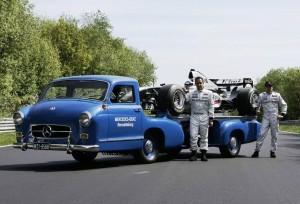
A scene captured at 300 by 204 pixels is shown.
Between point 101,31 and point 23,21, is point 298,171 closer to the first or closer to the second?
point 23,21

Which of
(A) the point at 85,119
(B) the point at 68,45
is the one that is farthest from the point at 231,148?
(B) the point at 68,45

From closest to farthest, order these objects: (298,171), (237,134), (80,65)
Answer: (298,171), (237,134), (80,65)

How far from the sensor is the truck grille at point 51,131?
10.8m

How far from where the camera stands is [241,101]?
15.3 metres

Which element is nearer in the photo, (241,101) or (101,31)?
(241,101)

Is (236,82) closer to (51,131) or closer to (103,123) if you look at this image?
(103,123)

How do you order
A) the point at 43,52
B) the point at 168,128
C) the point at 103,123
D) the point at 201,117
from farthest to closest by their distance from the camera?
the point at 43,52
the point at 201,117
the point at 168,128
the point at 103,123

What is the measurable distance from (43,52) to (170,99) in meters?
51.5

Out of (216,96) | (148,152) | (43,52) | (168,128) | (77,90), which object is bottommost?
(148,152)

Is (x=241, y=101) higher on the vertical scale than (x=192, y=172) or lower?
higher

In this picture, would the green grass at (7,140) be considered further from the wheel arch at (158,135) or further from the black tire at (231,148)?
the wheel arch at (158,135)

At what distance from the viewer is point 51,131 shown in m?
11.0

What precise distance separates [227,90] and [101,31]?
259 ft

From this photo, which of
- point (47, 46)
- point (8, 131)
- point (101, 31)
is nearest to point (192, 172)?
point (8, 131)
